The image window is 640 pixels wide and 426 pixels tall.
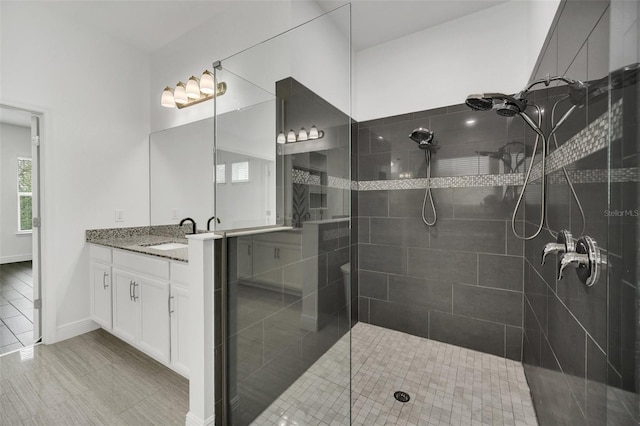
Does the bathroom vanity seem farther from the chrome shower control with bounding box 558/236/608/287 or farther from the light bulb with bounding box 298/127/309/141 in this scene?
the chrome shower control with bounding box 558/236/608/287

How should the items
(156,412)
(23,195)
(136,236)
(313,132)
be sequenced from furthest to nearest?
(23,195)
(136,236)
(156,412)
(313,132)

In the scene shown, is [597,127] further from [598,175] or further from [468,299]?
[468,299]

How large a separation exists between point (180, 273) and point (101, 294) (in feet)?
4.41

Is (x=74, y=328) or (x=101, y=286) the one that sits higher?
(x=101, y=286)

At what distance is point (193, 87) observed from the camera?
248cm

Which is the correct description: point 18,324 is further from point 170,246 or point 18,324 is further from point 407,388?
point 407,388

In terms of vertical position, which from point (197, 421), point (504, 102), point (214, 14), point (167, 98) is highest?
point (214, 14)

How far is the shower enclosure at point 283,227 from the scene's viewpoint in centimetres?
137

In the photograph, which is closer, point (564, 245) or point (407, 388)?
point (564, 245)

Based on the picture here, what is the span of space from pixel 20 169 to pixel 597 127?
25.9ft

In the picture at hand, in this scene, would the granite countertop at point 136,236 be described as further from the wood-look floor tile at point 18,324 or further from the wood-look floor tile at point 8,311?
the wood-look floor tile at point 8,311

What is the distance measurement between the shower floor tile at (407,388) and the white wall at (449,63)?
217 cm

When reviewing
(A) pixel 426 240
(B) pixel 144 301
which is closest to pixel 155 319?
(B) pixel 144 301

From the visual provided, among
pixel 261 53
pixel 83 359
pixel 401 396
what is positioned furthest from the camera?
pixel 83 359
